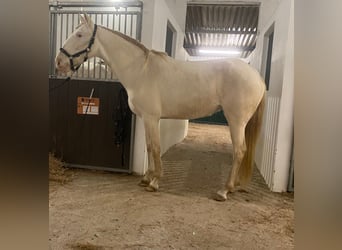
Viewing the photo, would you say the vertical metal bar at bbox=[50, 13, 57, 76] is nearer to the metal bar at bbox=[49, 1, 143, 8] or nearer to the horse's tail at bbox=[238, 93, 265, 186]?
the metal bar at bbox=[49, 1, 143, 8]

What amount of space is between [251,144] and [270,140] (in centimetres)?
39

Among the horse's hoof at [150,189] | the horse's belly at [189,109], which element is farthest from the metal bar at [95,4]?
the horse's hoof at [150,189]

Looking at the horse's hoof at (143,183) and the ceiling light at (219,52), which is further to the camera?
the ceiling light at (219,52)

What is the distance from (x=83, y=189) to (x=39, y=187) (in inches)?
86.9

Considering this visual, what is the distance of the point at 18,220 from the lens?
1.24ft

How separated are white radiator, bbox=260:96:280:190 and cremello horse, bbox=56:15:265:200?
0.24 meters

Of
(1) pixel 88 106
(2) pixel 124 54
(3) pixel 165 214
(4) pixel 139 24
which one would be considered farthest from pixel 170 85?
(3) pixel 165 214

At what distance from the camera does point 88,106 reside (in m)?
3.04

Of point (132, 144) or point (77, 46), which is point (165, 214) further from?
point (77, 46)

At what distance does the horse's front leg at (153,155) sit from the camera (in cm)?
253

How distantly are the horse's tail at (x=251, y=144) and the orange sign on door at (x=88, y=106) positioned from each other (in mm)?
1623

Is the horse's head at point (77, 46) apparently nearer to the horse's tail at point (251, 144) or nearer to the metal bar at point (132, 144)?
the metal bar at point (132, 144)

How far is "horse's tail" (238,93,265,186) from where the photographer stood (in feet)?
8.61

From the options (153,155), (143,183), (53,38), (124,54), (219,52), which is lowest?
(143,183)
